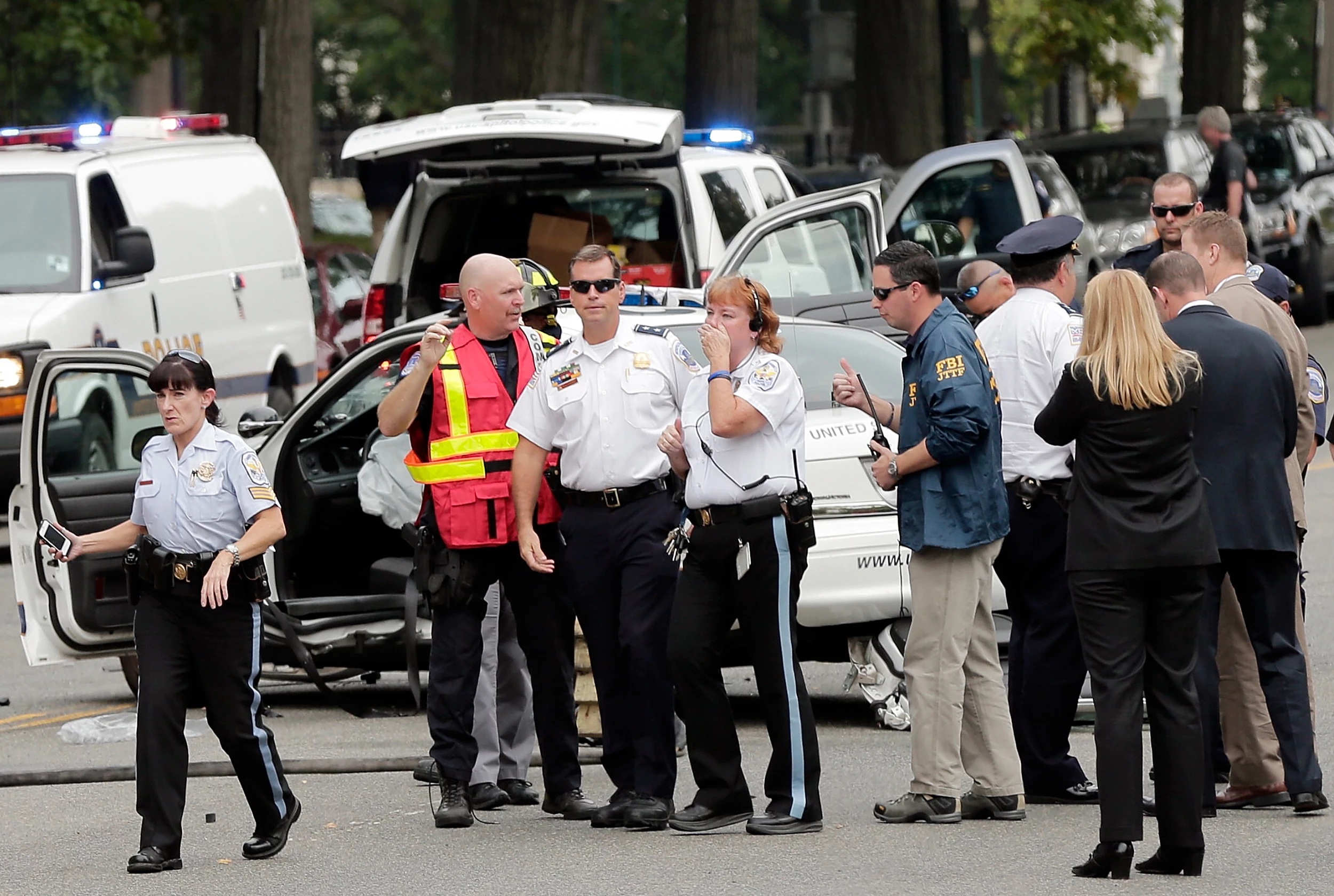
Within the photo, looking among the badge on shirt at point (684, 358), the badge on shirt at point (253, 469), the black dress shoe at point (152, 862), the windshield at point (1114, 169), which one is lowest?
the black dress shoe at point (152, 862)

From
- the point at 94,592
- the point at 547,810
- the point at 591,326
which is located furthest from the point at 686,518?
the point at 94,592

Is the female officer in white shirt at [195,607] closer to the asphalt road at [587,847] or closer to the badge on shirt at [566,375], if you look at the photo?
the asphalt road at [587,847]

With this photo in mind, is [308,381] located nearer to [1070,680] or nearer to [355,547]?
[355,547]

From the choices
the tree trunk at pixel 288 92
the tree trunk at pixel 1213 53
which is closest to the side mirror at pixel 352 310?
the tree trunk at pixel 288 92

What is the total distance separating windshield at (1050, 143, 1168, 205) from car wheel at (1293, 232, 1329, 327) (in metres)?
1.72

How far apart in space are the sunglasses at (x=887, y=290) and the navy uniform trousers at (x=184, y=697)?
2143mm

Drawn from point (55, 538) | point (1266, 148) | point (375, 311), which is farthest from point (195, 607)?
point (1266, 148)

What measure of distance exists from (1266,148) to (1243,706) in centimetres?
1842

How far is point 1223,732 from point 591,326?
2.40 meters

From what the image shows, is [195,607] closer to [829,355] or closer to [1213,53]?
[829,355]

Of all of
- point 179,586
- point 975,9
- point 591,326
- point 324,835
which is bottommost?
point 324,835

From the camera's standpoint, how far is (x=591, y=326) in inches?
269

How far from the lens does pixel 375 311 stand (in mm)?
12258

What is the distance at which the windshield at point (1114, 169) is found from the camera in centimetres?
2269
